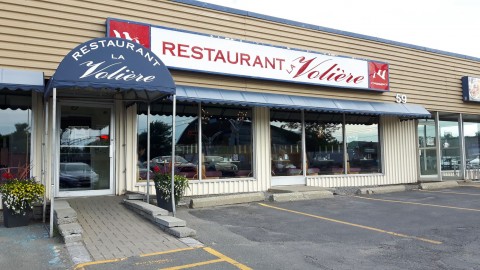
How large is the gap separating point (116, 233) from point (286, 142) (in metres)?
7.25

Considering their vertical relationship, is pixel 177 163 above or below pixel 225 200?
above

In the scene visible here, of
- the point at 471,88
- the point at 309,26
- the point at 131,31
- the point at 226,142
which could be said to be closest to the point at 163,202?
the point at 226,142

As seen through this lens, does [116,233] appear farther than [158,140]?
No

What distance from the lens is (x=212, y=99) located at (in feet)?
33.4

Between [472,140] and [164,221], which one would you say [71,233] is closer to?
[164,221]

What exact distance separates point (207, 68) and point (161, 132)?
7.03 ft

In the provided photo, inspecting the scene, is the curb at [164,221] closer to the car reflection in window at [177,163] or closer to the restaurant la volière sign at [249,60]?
the car reflection in window at [177,163]

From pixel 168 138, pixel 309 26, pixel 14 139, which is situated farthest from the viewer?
pixel 309 26

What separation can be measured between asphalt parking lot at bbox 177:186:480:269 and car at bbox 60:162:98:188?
2.62 m

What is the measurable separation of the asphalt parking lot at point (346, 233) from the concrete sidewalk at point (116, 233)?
0.77 m

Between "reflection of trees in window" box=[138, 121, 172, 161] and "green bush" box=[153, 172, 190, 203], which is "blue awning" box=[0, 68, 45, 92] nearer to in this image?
"reflection of trees in window" box=[138, 121, 172, 161]

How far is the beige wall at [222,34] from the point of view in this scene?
8.60 m

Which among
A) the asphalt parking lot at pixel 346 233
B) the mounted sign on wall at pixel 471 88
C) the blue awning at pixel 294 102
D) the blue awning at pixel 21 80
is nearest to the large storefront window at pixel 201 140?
the blue awning at pixel 294 102

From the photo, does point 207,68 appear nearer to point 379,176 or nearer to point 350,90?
point 350,90
